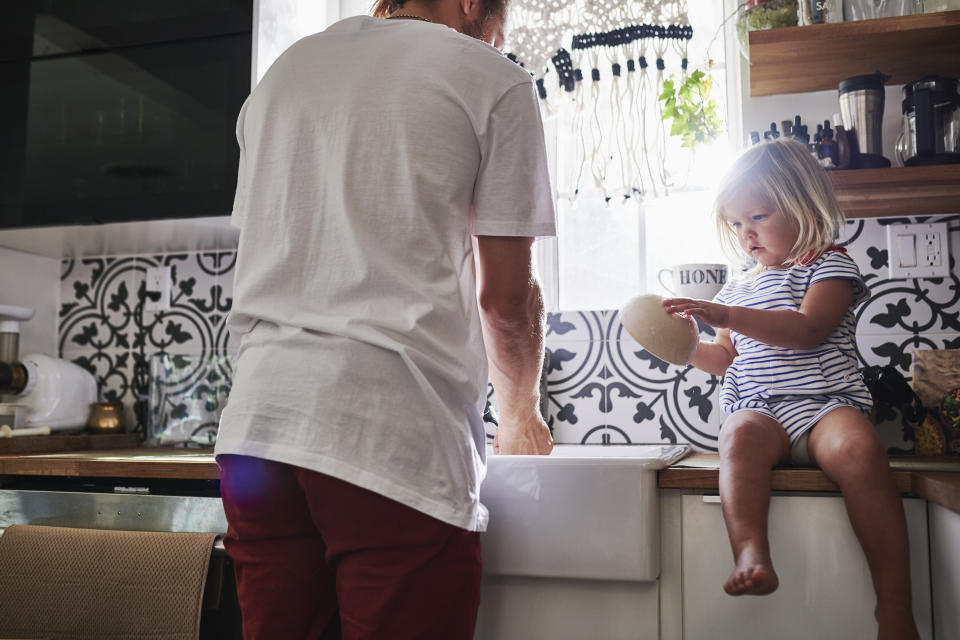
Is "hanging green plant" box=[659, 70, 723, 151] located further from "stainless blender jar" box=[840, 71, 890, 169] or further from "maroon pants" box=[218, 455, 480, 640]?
"maroon pants" box=[218, 455, 480, 640]

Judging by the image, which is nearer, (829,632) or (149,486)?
(829,632)

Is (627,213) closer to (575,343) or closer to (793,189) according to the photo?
(575,343)

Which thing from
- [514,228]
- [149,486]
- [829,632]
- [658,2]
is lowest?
[829,632]

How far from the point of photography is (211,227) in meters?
1.92

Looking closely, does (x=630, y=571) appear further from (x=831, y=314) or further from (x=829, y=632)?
(x=831, y=314)

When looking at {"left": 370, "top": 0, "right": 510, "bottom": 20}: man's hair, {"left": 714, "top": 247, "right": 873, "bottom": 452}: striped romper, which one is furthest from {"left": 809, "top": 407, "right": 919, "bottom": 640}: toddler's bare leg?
{"left": 370, "top": 0, "right": 510, "bottom": 20}: man's hair

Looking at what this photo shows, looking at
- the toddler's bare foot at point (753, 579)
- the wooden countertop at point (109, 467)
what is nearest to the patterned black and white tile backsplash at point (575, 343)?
the wooden countertop at point (109, 467)

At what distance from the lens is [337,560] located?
86 cm

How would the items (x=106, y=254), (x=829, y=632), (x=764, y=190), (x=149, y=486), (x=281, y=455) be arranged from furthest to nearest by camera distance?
(x=106, y=254) < (x=149, y=486) < (x=764, y=190) < (x=829, y=632) < (x=281, y=455)

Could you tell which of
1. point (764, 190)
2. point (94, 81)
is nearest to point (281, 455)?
point (764, 190)

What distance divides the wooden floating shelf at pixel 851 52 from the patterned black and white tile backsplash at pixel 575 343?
31 cm

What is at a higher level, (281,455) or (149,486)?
(281,455)

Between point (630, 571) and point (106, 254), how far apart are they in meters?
1.74

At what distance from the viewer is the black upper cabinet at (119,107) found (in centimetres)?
184
